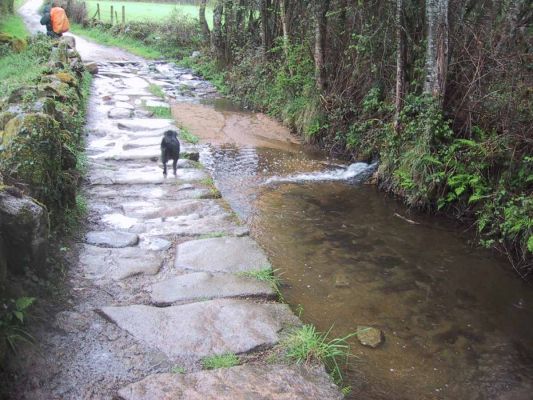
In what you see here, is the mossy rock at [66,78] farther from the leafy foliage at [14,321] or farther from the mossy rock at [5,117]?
the leafy foliage at [14,321]

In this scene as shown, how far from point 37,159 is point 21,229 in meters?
1.09

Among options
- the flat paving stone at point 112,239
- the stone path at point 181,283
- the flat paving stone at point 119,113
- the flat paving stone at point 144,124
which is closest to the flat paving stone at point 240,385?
the stone path at point 181,283

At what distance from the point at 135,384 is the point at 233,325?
0.82 meters

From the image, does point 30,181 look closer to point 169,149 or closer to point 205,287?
point 205,287

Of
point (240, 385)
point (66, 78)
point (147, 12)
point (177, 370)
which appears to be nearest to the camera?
point (240, 385)

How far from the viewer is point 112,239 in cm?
459

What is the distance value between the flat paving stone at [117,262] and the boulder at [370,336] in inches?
70.6

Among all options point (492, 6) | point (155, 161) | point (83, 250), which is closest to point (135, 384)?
point (83, 250)

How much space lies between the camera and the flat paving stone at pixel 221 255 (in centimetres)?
421

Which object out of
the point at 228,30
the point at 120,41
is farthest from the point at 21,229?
the point at 120,41

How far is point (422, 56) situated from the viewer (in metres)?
7.76

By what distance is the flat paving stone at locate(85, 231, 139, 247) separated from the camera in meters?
4.49

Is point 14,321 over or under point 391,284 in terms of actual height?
over

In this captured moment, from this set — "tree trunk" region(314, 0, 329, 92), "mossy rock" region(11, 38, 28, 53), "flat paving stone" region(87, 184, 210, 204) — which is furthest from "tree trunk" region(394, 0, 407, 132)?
"mossy rock" region(11, 38, 28, 53)
